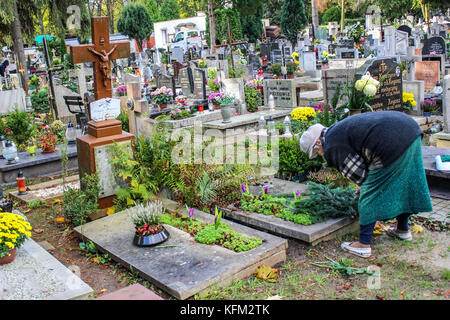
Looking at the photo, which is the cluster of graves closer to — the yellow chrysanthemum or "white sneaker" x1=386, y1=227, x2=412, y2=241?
"white sneaker" x1=386, y1=227, x2=412, y2=241

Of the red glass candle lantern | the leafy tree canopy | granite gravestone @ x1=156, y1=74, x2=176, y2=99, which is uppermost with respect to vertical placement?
the leafy tree canopy

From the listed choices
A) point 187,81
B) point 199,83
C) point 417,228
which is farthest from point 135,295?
point 187,81

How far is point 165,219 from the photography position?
5594 mm

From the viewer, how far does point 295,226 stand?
523 cm

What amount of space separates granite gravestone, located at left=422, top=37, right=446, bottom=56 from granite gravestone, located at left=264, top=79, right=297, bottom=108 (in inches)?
309

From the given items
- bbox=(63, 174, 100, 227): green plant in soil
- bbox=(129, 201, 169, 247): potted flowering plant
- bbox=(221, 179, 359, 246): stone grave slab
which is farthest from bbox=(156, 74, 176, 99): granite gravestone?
bbox=(129, 201, 169, 247): potted flowering plant

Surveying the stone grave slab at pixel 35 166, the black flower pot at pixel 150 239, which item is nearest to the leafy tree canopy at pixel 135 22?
the stone grave slab at pixel 35 166

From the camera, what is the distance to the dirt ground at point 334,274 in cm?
412

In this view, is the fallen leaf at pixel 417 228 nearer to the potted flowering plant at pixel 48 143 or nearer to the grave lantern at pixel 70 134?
the potted flowering plant at pixel 48 143

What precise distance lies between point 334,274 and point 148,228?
201cm

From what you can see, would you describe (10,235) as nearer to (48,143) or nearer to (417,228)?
(417,228)

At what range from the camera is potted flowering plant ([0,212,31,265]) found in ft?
14.4

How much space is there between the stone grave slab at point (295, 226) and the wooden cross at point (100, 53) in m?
2.68
